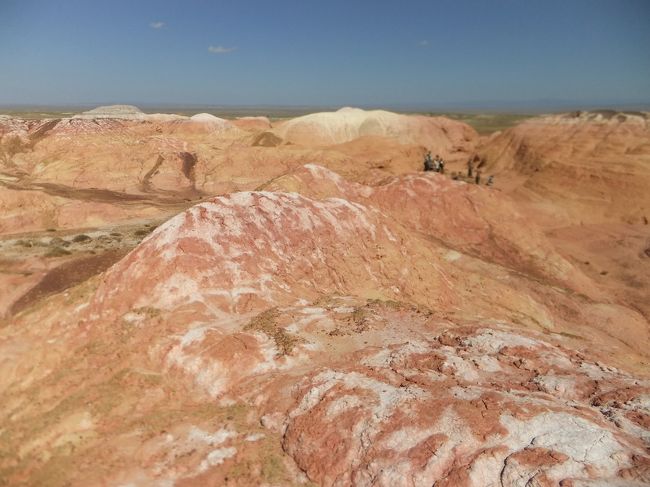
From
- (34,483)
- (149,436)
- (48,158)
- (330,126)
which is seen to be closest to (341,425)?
(149,436)

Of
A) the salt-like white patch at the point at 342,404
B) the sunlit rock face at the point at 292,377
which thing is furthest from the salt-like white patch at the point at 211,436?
the salt-like white patch at the point at 342,404

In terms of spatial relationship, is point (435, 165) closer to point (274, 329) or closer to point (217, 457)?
point (274, 329)

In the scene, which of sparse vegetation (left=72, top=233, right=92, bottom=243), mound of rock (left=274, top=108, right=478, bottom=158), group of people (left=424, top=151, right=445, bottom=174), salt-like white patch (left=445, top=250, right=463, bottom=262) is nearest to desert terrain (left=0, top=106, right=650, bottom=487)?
salt-like white patch (left=445, top=250, right=463, bottom=262)

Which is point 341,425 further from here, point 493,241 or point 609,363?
point 493,241

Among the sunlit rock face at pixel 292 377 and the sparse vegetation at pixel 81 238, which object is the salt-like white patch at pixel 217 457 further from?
the sparse vegetation at pixel 81 238

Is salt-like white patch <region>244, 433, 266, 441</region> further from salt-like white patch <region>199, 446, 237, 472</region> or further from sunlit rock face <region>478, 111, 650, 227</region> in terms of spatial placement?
sunlit rock face <region>478, 111, 650, 227</region>

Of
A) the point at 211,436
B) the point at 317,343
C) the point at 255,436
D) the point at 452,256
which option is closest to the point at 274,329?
the point at 317,343

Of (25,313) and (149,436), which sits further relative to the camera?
(25,313)

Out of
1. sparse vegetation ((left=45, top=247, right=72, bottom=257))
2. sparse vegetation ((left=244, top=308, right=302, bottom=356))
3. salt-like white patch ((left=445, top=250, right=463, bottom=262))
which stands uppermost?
sparse vegetation ((left=244, top=308, right=302, bottom=356))
